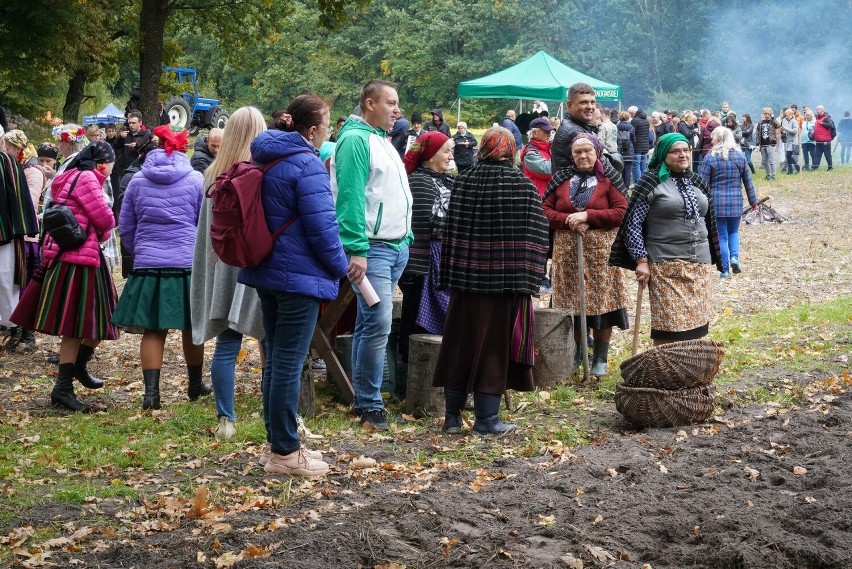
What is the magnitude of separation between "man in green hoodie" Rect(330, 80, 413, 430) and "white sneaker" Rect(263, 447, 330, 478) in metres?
1.15

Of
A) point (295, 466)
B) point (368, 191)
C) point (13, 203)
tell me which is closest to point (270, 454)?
point (295, 466)

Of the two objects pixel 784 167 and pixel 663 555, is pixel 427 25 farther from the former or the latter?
pixel 663 555

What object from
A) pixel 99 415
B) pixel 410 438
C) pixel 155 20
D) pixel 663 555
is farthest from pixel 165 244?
pixel 155 20

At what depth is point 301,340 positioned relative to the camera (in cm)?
566

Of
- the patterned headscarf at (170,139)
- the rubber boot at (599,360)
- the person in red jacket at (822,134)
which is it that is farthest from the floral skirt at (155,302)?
the person in red jacket at (822,134)

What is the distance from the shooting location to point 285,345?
5652 mm

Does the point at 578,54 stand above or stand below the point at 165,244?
above

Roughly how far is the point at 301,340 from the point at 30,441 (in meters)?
2.55

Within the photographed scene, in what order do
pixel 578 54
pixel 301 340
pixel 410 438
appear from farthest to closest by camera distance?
1. pixel 578 54
2. pixel 410 438
3. pixel 301 340

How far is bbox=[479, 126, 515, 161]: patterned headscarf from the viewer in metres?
7.02

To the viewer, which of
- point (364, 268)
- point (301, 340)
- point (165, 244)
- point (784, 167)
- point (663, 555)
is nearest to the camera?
point (663, 555)

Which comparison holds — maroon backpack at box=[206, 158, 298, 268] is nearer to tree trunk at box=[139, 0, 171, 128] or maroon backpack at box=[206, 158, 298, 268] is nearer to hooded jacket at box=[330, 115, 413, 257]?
hooded jacket at box=[330, 115, 413, 257]

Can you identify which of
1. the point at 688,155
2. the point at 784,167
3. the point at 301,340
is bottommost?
the point at 301,340

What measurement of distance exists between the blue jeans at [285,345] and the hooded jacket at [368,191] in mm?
1004
